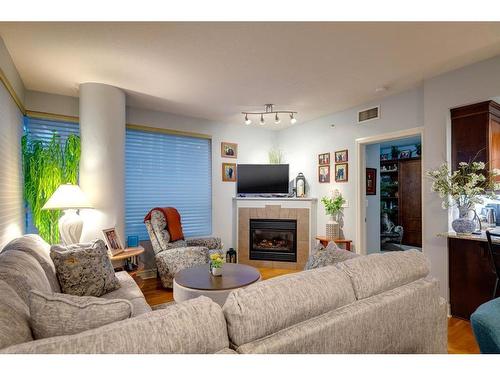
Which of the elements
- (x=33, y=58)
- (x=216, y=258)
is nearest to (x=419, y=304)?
(x=216, y=258)

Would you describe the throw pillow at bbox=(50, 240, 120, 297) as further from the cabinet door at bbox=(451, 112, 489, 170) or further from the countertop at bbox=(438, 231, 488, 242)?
the cabinet door at bbox=(451, 112, 489, 170)

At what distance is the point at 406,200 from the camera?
6.37 meters

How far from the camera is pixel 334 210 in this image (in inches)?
172

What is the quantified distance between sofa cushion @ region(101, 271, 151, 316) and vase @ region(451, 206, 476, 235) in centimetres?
297

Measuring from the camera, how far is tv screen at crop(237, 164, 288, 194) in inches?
203

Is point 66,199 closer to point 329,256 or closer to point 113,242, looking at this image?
point 113,242

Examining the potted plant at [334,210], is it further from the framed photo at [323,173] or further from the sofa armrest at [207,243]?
the sofa armrest at [207,243]

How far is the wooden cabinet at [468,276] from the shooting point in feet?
8.65

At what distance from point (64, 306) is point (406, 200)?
22.4 feet

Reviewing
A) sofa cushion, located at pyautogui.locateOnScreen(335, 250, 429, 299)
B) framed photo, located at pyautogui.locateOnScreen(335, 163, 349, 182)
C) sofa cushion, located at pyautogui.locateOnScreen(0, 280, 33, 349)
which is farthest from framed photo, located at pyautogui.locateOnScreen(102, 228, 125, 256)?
framed photo, located at pyautogui.locateOnScreen(335, 163, 349, 182)

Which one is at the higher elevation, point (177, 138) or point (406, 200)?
point (177, 138)

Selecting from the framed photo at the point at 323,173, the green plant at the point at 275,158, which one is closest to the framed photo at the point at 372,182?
the framed photo at the point at 323,173

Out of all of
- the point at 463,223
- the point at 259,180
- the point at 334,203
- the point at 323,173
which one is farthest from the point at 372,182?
the point at 463,223

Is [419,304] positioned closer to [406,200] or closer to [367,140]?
[367,140]
